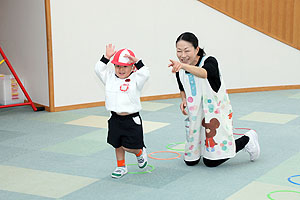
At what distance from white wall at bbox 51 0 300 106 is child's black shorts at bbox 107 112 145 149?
9.40 ft

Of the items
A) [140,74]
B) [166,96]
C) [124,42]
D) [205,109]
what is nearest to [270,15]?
[166,96]

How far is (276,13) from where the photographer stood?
25.0 feet

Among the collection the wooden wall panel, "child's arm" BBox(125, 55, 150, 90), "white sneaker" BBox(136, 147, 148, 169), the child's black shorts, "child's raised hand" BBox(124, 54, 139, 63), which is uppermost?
the wooden wall panel

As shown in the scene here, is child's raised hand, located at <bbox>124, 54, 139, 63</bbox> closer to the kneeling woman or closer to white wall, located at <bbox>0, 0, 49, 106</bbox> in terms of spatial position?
the kneeling woman

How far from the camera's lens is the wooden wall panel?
24.2 ft

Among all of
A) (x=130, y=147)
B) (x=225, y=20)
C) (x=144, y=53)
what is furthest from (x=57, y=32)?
(x=130, y=147)

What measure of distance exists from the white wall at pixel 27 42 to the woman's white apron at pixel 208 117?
2968 millimetres

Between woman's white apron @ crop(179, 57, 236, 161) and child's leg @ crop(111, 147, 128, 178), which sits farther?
woman's white apron @ crop(179, 57, 236, 161)

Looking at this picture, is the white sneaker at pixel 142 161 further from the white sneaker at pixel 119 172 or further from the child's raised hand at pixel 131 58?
the child's raised hand at pixel 131 58

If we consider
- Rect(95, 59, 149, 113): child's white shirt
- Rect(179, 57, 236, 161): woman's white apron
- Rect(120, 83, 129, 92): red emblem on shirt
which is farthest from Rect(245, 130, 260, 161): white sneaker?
Rect(120, 83, 129, 92): red emblem on shirt

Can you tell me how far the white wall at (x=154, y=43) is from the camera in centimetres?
630

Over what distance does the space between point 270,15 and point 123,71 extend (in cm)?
468

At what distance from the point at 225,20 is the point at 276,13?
34.9 inches

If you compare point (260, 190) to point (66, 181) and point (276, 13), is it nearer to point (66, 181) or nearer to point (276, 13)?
point (66, 181)
